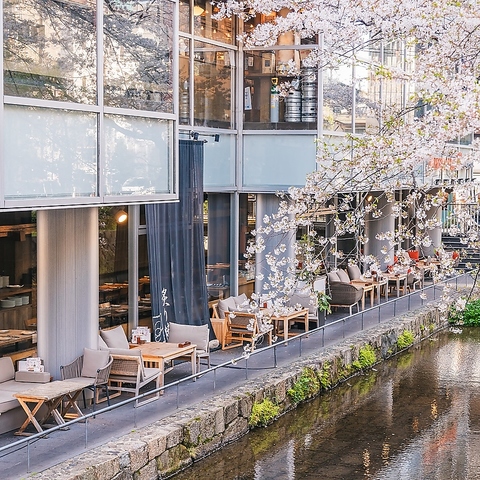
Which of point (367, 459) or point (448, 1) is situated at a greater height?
point (448, 1)

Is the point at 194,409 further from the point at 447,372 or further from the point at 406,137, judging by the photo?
the point at 447,372

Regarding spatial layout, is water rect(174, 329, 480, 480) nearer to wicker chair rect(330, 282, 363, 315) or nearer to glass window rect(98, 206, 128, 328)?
glass window rect(98, 206, 128, 328)

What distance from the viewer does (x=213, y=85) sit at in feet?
54.7

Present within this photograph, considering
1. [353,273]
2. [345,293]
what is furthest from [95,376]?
[353,273]

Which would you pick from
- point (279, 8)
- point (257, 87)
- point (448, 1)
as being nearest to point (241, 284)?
point (257, 87)

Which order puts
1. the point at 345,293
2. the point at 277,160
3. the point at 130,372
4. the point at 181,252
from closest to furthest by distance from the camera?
the point at 130,372 → the point at 181,252 → the point at 277,160 → the point at 345,293

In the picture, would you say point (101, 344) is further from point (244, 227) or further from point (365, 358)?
point (244, 227)

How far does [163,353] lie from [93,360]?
44.1 inches

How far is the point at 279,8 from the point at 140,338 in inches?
255

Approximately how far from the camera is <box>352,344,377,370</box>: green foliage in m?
16.0

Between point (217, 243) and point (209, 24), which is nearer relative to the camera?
point (209, 24)

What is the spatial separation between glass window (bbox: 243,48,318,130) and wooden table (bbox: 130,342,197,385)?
211 inches

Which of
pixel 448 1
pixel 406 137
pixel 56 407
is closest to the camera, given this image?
pixel 448 1

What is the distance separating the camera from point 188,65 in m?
15.9
